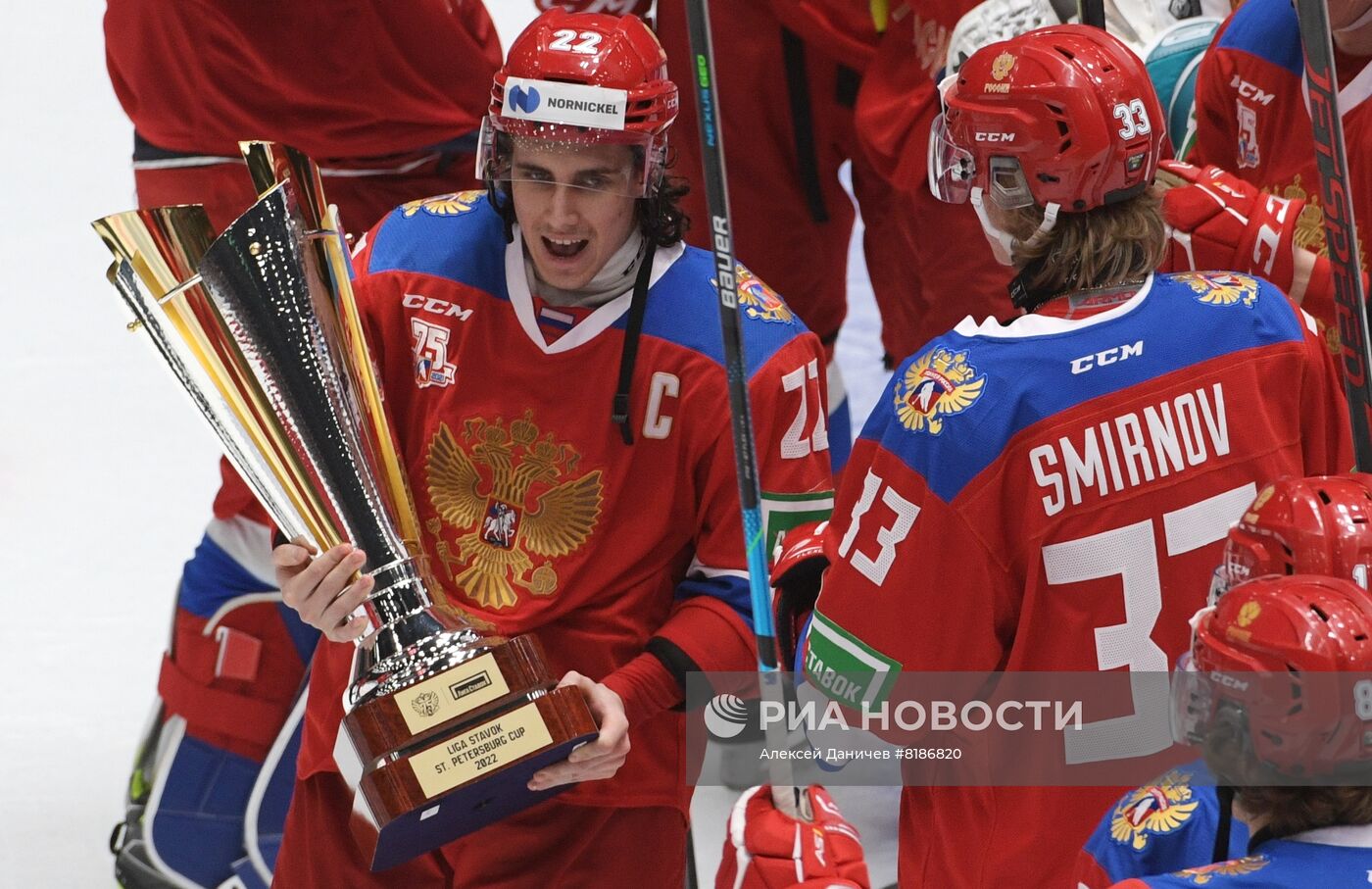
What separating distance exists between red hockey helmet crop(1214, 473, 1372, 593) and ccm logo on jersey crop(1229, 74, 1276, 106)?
118cm

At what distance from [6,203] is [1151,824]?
466 centimetres

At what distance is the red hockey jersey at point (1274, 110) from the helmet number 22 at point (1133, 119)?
74cm

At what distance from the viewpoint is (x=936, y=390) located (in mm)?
1841

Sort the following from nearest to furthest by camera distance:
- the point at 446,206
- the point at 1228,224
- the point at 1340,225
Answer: the point at 1340,225 → the point at 446,206 → the point at 1228,224

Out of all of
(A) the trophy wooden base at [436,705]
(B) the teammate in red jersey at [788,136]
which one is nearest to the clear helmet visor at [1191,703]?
(A) the trophy wooden base at [436,705]

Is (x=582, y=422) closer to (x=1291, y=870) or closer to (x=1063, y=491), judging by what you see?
(x=1063, y=491)

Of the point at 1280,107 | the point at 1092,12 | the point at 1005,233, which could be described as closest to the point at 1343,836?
the point at 1005,233

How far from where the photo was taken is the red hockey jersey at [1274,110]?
102 inches

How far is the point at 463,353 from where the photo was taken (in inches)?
86.8

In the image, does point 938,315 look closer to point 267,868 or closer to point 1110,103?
point 267,868

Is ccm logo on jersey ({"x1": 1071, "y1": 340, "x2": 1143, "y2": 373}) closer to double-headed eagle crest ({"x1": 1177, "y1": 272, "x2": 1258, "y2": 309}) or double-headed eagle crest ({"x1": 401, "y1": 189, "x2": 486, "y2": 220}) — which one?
double-headed eagle crest ({"x1": 1177, "y1": 272, "x2": 1258, "y2": 309})

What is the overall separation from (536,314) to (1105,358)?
67 cm

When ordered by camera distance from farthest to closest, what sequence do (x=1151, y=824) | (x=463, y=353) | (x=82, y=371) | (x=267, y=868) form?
(x=82, y=371)
(x=267, y=868)
(x=463, y=353)
(x=1151, y=824)

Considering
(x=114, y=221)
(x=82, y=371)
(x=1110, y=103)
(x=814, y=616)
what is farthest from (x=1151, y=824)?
(x=82, y=371)
